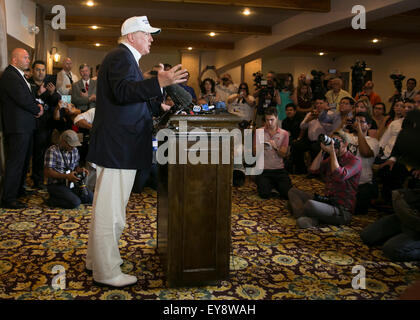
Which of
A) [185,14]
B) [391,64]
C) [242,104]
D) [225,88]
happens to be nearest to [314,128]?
[242,104]

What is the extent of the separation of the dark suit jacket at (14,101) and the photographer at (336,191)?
2485 mm

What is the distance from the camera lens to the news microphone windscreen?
1975 mm

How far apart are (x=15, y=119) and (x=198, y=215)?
7.74ft

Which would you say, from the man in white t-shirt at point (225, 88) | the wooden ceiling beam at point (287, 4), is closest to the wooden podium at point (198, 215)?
the wooden ceiling beam at point (287, 4)

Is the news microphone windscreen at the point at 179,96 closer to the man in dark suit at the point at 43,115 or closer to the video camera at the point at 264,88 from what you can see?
the man in dark suit at the point at 43,115

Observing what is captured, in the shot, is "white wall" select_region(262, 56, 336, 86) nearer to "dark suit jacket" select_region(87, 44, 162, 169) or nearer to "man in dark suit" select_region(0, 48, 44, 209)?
"man in dark suit" select_region(0, 48, 44, 209)

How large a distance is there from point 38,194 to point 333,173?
2.75m

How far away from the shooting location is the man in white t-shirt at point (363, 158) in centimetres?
365

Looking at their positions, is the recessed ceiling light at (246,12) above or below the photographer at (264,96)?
above

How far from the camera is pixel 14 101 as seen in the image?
3613 millimetres

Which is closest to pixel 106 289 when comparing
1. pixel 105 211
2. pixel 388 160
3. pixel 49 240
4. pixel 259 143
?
pixel 105 211

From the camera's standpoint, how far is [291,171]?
560 centimetres

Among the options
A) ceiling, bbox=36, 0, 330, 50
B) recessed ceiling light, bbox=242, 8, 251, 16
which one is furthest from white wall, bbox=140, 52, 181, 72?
recessed ceiling light, bbox=242, 8, 251, 16

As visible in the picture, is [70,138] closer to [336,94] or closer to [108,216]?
[108,216]
